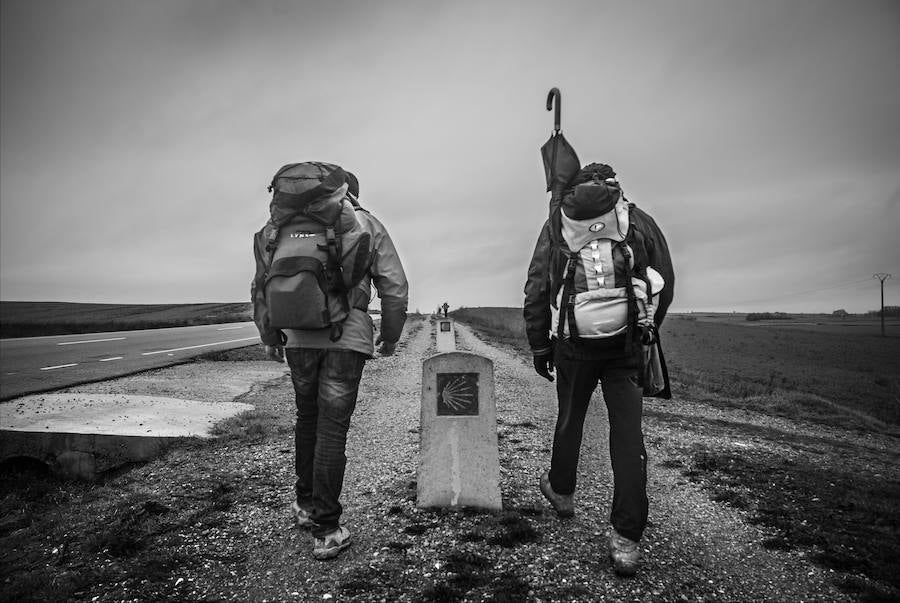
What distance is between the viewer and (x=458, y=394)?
438 centimetres

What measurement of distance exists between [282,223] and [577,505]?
11.7ft

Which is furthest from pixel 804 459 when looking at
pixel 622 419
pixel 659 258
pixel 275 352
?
pixel 275 352

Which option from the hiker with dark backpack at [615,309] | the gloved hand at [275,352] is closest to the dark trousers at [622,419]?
the hiker with dark backpack at [615,309]

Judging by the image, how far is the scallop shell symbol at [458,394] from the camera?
4371 mm

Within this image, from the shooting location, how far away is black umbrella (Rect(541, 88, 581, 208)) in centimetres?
360

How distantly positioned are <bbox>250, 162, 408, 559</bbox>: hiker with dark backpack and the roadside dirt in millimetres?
508

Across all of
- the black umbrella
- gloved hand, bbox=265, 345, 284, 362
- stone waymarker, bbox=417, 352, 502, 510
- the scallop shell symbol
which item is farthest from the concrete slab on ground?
the black umbrella

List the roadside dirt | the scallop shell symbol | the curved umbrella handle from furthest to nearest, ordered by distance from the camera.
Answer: the scallop shell symbol, the curved umbrella handle, the roadside dirt

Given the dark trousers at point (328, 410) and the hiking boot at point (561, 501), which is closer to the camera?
the dark trousers at point (328, 410)

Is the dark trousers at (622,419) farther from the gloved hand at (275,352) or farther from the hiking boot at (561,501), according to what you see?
the gloved hand at (275,352)

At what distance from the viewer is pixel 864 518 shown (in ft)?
13.3

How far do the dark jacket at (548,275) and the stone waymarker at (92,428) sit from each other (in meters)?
4.84

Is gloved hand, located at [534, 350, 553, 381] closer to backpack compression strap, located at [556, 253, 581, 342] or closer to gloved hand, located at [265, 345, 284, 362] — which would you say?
backpack compression strap, located at [556, 253, 581, 342]

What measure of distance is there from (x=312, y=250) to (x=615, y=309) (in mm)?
2105
